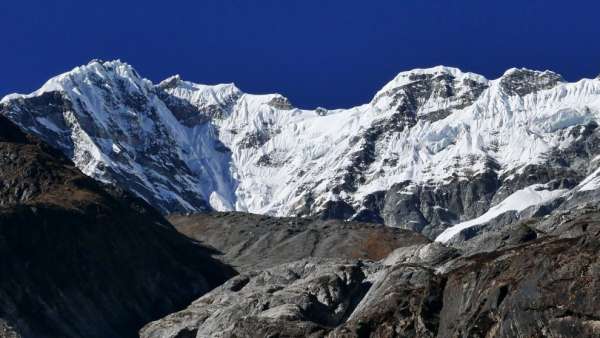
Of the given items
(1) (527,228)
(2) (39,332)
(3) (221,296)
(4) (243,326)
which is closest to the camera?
(4) (243,326)

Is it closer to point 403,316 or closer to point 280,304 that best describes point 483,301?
point 403,316

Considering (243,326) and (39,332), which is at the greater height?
(39,332)

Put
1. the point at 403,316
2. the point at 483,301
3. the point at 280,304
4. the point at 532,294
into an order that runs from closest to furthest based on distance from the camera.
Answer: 1. the point at 532,294
2. the point at 483,301
3. the point at 403,316
4. the point at 280,304

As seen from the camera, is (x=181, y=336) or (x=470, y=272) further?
(x=181, y=336)

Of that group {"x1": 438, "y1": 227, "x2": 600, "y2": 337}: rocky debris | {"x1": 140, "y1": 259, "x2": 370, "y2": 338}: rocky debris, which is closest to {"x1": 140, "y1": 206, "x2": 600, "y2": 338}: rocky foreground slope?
{"x1": 438, "y1": 227, "x2": 600, "y2": 337}: rocky debris

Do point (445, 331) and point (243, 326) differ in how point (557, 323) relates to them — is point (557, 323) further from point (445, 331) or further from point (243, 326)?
point (243, 326)

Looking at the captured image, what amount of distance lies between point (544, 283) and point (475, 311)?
19.4ft

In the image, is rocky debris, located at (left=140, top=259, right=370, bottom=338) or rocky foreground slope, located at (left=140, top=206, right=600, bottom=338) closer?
rocky foreground slope, located at (left=140, top=206, right=600, bottom=338)

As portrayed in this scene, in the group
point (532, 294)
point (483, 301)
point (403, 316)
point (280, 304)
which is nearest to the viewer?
point (532, 294)

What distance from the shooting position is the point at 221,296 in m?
171

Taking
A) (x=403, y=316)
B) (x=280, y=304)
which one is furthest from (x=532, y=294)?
(x=280, y=304)

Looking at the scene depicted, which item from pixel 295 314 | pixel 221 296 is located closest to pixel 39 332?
pixel 221 296

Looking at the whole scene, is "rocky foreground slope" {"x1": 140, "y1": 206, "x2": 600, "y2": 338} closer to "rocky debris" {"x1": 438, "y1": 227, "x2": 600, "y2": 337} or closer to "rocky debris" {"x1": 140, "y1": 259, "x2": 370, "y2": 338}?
Result: "rocky debris" {"x1": 438, "y1": 227, "x2": 600, "y2": 337}

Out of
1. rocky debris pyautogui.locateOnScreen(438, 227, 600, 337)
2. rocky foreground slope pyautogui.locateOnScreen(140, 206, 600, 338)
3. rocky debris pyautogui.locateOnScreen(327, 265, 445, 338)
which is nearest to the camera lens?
rocky debris pyautogui.locateOnScreen(438, 227, 600, 337)
